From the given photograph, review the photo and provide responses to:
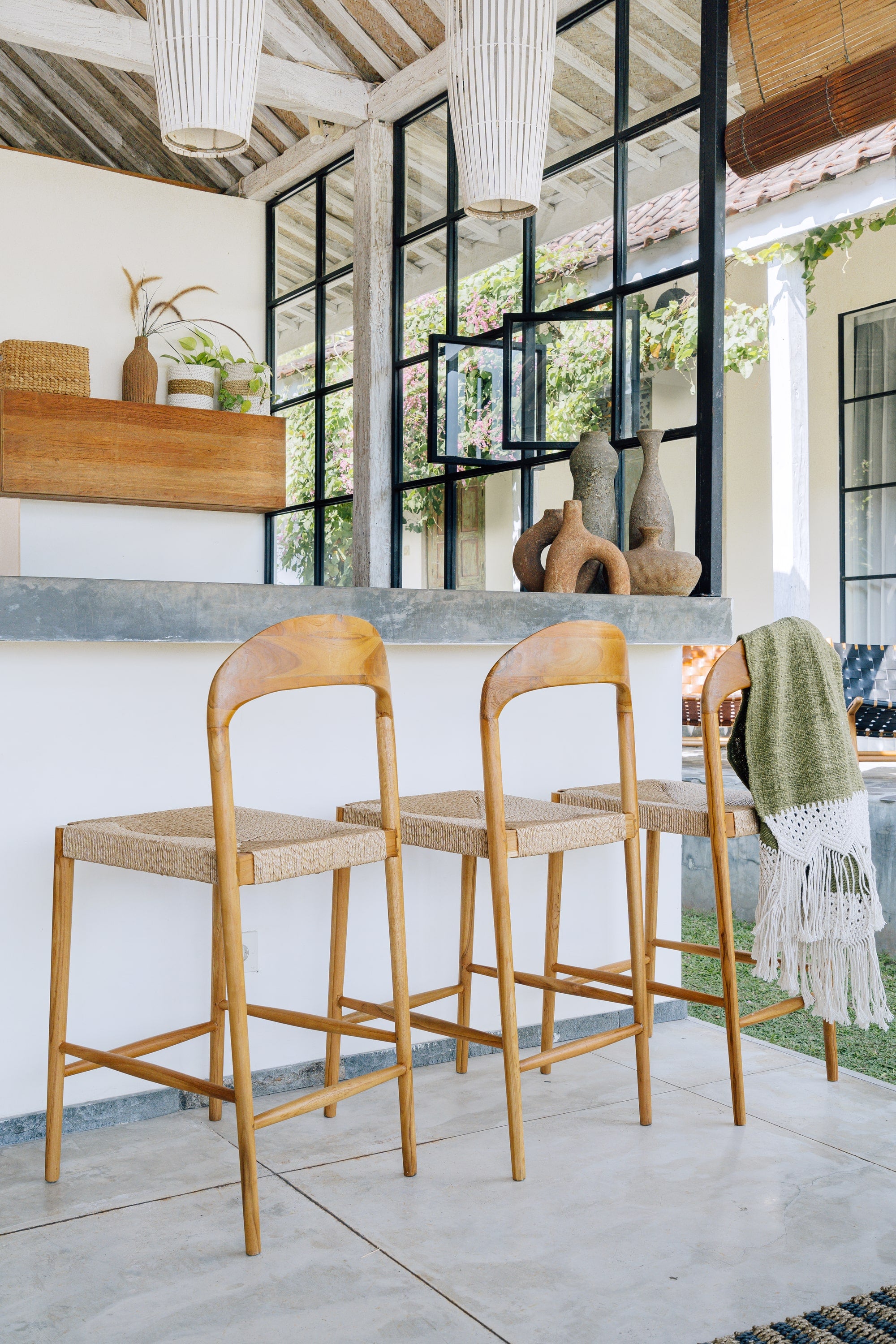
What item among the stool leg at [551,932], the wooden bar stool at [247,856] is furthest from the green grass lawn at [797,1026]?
the wooden bar stool at [247,856]

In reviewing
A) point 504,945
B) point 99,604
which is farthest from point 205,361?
point 504,945

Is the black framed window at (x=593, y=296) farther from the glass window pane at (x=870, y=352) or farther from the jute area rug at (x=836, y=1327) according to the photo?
the glass window pane at (x=870, y=352)

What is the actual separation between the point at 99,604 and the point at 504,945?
34.3 inches

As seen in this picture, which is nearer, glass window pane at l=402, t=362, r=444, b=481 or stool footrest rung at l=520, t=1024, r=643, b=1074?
stool footrest rung at l=520, t=1024, r=643, b=1074

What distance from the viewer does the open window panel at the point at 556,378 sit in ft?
11.5

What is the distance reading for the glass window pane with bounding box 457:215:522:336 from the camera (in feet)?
13.5

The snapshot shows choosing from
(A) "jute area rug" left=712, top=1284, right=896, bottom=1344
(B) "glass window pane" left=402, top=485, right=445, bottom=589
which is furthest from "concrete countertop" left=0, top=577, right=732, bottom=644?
(B) "glass window pane" left=402, top=485, right=445, bottom=589

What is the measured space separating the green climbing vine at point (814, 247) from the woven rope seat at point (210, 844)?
4.08 meters

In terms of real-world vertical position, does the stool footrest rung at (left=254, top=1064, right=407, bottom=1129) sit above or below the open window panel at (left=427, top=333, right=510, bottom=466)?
below

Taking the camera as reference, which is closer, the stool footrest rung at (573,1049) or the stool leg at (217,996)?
the stool footrest rung at (573,1049)

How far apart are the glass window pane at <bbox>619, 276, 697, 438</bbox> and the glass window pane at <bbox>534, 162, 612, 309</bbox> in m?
0.21

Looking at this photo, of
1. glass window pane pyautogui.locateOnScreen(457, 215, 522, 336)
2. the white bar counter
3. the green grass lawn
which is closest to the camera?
the white bar counter

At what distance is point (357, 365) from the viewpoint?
500 centimetres

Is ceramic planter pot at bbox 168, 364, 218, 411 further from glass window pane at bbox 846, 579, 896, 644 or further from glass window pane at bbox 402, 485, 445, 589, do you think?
glass window pane at bbox 846, 579, 896, 644
